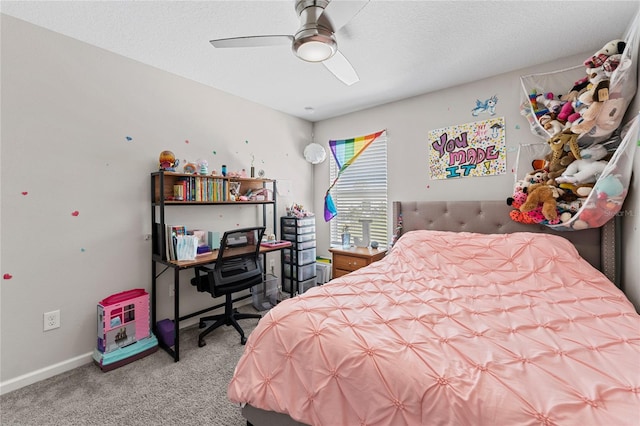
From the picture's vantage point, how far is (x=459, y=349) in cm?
107

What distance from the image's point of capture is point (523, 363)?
0.96m

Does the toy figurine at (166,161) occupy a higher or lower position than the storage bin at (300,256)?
higher

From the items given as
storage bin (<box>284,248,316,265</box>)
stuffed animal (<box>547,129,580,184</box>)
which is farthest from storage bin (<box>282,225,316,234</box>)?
stuffed animal (<box>547,129,580,184</box>)

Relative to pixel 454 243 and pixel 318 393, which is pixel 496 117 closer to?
pixel 454 243

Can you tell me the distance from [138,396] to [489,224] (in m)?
3.06

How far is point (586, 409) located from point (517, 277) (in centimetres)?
138

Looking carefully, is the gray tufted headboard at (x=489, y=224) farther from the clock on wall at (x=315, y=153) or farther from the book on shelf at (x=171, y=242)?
the book on shelf at (x=171, y=242)

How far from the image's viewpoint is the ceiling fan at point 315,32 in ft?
4.65

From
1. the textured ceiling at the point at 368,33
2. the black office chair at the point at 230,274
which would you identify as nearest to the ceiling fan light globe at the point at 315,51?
the textured ceiling at the point at 368,33

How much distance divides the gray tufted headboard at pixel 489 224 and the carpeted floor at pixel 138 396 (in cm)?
219

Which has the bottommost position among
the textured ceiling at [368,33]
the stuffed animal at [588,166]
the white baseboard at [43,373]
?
the white baseboard at [43,373]

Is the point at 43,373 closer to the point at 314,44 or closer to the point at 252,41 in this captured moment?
the point at 252,41

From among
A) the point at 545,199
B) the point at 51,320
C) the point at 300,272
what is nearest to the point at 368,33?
the point at 545,199

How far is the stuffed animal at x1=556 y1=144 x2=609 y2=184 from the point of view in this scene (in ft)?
6.21
